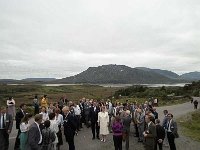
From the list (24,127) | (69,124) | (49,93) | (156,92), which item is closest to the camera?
(24,127)

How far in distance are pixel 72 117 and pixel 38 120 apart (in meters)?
3.38

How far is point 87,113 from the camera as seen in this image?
2198 cm

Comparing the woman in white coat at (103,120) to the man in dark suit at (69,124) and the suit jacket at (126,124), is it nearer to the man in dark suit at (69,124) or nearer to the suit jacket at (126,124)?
the suit jacket at (126,124)

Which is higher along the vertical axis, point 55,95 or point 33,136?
point 33,136

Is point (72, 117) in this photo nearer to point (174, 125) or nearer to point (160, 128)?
point (160, 128)

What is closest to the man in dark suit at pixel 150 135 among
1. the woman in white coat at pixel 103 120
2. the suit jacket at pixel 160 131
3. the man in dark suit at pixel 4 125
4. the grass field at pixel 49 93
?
the suit jacket at pixel 160 131

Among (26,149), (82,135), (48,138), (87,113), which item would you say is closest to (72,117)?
(48,138)

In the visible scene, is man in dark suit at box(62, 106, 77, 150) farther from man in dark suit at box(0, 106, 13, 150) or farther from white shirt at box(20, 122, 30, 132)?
white shirt at box(20, 122, 30, 132)

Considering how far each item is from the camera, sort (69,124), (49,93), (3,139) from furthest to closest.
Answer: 1. (49,93)
2. (69,124)
3. (3,139)

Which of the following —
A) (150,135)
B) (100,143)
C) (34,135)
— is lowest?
(100,143)

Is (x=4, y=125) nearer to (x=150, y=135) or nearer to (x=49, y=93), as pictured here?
(x=150, y=135)

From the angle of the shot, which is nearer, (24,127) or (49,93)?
(24,127)

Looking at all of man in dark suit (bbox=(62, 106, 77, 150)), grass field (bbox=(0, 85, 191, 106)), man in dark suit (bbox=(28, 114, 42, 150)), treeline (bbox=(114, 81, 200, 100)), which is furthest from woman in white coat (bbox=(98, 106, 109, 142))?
treeline (bbox=(114, 81, 200, 100))

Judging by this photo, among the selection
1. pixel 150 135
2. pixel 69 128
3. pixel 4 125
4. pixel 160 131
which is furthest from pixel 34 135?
pixel 160 131
